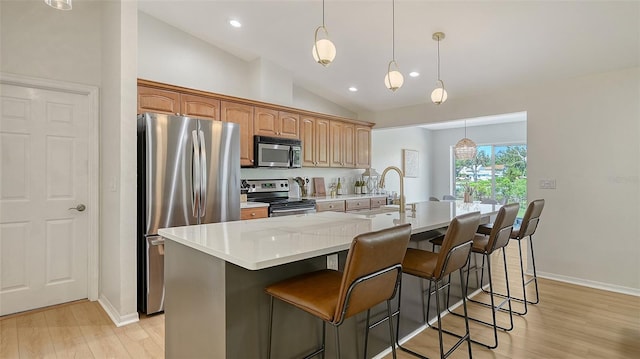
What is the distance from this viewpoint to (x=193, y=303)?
5.31 feet

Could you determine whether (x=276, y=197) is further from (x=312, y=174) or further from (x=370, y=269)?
(x=370, y=269)

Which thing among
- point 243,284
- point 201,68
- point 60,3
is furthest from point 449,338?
point 201,68

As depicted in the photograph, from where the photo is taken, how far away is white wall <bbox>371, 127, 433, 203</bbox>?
6898mm

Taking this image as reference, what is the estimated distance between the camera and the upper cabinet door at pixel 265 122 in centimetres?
425

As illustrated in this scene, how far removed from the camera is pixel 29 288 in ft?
9.78

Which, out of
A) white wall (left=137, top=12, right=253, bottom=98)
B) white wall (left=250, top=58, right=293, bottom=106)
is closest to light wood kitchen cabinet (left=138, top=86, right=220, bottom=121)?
white wall (left=137, top=12, right=253, bottom=98)

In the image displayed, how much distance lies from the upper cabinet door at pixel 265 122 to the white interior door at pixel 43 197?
180cm

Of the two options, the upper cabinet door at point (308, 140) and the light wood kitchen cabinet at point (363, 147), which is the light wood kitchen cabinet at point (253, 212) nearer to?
the upper cabinet door at point (308, 140)

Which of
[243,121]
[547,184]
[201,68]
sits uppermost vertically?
[201,68]

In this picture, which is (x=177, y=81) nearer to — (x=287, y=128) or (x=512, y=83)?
(x=287, y=128)

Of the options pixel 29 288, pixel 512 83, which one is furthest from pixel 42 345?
pixel 512 83

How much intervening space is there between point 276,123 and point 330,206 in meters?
1.44

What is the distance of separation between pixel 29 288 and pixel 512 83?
18.9 ft

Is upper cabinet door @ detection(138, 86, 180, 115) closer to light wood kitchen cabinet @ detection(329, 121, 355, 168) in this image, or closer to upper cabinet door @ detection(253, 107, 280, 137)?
upper cabinet door @ detection(253, 107, 280, 137)
